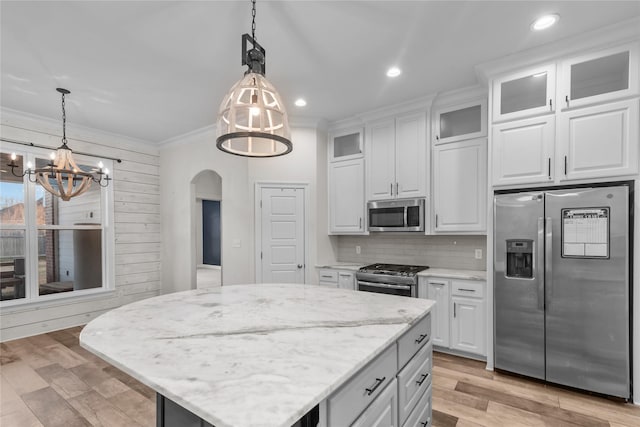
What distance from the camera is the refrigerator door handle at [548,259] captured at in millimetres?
2570

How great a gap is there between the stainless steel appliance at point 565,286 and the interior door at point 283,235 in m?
2.36

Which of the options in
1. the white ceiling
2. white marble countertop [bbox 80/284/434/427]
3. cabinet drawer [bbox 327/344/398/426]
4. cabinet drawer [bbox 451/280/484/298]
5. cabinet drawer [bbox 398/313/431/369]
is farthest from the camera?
cabinet drawer [bbox 451/280/484/298]

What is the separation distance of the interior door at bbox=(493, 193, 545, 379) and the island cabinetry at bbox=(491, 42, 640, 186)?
0.29 meters

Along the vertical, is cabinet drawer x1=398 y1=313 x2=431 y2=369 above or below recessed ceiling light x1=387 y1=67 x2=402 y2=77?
below

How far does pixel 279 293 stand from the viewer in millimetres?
2092

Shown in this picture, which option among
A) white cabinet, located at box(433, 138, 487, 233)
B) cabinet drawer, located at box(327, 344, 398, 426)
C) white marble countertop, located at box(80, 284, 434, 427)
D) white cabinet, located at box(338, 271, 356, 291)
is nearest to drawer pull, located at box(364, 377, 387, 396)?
cabinet drawer, located at box(327, 344, 398, 426)

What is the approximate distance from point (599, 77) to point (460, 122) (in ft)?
A: 3.91

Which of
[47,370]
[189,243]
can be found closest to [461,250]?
[189,243]

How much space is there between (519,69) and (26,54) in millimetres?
4332

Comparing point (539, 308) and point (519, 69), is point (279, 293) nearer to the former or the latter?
point (539, 308)

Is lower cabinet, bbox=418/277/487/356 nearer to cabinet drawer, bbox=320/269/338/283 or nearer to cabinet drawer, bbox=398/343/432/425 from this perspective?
cabinet drawer, bbox=320/269/338/283

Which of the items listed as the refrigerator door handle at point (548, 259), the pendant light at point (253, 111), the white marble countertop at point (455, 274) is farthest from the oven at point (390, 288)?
the pendant light at point (253, 111)

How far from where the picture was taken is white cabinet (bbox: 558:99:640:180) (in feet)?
7.63

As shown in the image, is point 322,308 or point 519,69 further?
point 519,69
